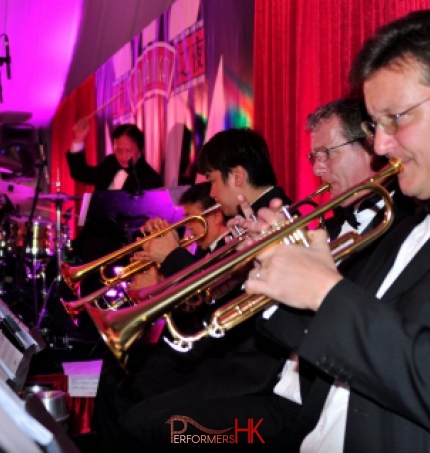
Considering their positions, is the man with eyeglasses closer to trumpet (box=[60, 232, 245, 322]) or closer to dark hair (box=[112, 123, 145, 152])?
trumpet (box=[60, 232, 245, 322])

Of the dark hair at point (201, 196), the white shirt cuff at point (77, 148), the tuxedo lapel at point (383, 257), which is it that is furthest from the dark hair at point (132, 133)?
the tuxedo lapel at point (383, 257)

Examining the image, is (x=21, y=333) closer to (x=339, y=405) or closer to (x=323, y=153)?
(x=339, y=405)

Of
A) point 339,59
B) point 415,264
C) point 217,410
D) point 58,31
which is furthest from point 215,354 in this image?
point 58,31

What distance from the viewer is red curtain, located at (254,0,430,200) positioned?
13.6 feet

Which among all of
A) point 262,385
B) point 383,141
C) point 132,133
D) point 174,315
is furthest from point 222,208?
point 132,133

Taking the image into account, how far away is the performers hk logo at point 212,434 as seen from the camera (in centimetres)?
244

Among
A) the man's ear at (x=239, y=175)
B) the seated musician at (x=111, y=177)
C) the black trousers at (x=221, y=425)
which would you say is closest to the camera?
the black trousers at (x=221, y=425)

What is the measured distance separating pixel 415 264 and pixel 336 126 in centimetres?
132

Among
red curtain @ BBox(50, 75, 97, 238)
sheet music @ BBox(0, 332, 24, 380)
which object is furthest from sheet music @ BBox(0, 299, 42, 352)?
red curtain @ BBox(50, 75, 97, 238)

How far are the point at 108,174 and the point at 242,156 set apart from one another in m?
4.12

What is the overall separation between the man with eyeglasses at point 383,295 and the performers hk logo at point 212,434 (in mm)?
439

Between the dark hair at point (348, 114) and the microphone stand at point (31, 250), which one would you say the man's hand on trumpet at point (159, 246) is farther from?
the microphone stand at point (31, 250)

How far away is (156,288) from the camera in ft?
7.20

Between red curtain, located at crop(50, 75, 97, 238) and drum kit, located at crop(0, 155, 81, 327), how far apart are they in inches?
99.9
